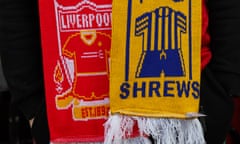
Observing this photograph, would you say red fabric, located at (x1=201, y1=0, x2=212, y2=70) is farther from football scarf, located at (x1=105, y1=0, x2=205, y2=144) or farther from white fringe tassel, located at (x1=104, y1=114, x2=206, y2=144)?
white fringe tassel, located at (x1=104, y1=114, x2=206, y2=144)

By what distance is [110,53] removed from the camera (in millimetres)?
1068

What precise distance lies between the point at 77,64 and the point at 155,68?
19cm

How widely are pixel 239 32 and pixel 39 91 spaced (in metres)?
0.55

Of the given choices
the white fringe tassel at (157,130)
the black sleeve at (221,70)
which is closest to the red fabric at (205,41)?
the black sleeve at (221,70)

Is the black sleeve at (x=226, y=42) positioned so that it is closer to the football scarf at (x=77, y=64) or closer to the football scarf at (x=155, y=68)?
the football scarf at (x=155, y=68)

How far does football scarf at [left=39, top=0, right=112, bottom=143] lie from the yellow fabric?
51mm

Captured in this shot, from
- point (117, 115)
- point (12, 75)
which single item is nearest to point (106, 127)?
point (117, 115)

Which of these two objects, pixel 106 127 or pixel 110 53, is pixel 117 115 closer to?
pixel 106 127

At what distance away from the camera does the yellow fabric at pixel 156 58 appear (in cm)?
106

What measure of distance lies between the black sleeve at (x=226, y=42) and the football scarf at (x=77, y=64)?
0.28 metres

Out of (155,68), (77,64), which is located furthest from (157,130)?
(77,64)

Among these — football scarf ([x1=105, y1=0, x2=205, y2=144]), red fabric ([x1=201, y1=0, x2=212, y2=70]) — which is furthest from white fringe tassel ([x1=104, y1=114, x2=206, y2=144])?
red fabric ([x1=201, y1=0, x2=212, y2=70])

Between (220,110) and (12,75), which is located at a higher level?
(12,75)

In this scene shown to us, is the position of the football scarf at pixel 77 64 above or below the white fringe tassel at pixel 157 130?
above
